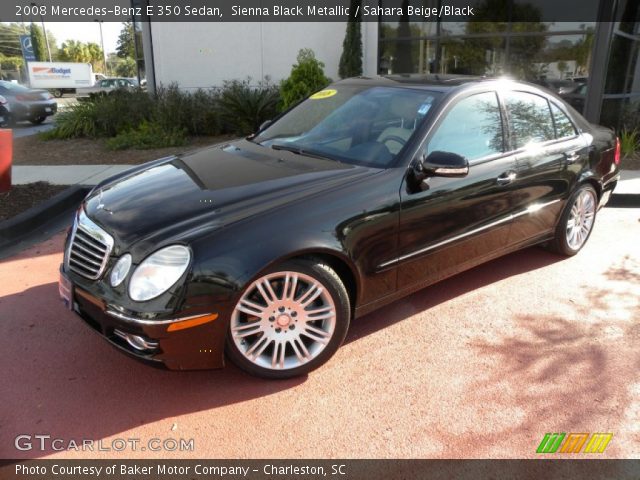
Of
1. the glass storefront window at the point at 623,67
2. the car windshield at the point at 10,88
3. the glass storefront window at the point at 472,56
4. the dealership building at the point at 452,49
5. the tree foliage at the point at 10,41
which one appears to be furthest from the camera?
the tree foliage at the point at 10,41

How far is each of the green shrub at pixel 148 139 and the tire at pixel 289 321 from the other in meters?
8.00

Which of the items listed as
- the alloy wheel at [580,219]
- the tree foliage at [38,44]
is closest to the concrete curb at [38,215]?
the alloy wheel at [580,219]

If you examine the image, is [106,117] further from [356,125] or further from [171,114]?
[356,125]

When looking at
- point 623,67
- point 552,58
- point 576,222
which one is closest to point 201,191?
point 576,222

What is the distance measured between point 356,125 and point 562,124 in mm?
1976

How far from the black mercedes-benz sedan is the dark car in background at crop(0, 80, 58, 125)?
17.3 metres

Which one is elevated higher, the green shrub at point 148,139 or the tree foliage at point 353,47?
the tree foliage at point 353,47

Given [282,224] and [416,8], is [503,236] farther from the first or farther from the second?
[416,8]

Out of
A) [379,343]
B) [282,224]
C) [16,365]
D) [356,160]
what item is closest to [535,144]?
[356,160]

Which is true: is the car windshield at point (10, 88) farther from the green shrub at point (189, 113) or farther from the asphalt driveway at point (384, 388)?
the asphalt driveway at point (384, 388)

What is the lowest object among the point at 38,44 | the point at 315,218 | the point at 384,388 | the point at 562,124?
the point at 384,388

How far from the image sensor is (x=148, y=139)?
10141mm

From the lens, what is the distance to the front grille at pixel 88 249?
2.79m

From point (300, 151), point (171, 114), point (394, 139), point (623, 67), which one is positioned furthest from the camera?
point (171, 114)
